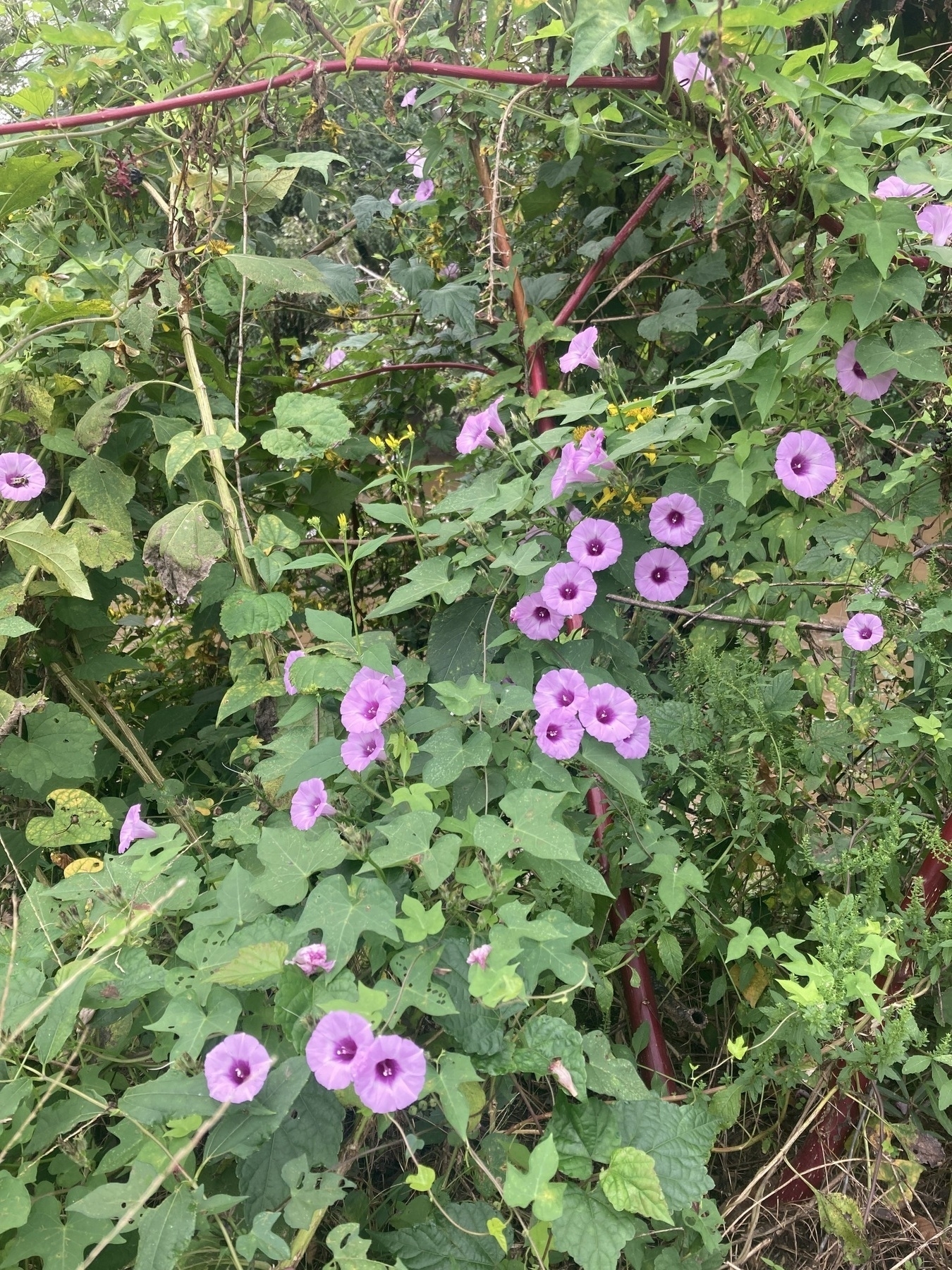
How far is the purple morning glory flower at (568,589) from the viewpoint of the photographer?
134cm

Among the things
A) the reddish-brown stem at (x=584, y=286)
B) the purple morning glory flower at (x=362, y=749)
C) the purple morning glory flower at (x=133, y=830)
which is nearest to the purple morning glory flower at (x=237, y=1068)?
the purple morning glory flower at (x=362, y=749)

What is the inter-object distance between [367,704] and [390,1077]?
0.47m

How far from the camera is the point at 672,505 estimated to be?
149cm

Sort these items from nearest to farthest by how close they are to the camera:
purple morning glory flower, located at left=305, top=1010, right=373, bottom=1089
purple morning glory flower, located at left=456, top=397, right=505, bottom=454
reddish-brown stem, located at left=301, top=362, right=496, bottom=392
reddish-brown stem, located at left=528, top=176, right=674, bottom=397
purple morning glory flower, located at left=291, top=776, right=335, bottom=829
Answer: purple morning glory flower, located at left=305, top=1010, right=373, bottom=1089 < purple morning glory flower, located at left=291, top=776, right=335, bottom=829 < purple morning glory flower, located at left=456, top=397, right=505, bottom=454 < reddish-brown stem, located at left=528, top=176, right=674, bottom=397 < reddish-brown stem, located at left=301, top=362, right=496, bottom=392

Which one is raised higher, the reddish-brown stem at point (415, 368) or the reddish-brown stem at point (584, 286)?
the reddish-brown stem at point (584, 286)

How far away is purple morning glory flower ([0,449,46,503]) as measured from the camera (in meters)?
1.58

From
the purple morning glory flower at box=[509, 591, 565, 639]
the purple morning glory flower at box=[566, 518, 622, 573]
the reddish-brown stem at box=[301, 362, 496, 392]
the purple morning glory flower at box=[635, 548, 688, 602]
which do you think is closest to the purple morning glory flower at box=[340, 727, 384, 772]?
the purple morning glory flower at box=[509, 591, 565, 639]

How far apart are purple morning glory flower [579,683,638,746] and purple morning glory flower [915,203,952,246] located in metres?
0.84

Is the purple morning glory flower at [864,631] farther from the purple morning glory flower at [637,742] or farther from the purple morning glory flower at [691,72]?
the purple morning glory flower at [691,72]

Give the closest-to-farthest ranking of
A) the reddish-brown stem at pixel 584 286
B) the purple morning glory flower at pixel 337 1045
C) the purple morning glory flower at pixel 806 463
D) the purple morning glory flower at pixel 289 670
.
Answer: the purple morning glory flower at pixel 337 1045, the purple morning glory flower at pixel 289 670, the purple morning glory flower at pixel 806 463, the reddish-brown stem at pixel 584 286

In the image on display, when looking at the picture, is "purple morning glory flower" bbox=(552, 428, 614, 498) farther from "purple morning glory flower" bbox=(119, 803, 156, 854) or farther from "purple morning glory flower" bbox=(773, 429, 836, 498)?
"purple morning glory flower" bbox=(119, 803, 156, 854)

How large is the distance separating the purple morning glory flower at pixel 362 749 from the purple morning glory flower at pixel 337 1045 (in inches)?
13.4

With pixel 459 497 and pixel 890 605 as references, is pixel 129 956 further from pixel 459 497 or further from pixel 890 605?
pixel 890 605

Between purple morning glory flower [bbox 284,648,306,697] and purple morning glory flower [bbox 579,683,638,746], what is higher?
purple morning glory flower [bbox 284,648,306,697]
